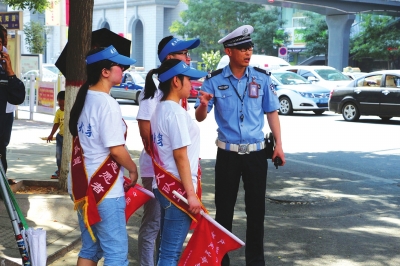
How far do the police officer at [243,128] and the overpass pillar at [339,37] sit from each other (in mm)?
40116

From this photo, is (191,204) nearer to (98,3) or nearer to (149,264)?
(149,264)

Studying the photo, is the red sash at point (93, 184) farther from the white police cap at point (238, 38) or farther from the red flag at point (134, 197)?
the white police cap at point (238, 38)

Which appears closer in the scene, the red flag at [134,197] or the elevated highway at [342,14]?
the red flag at [134,197]

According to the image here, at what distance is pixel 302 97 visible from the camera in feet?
73.8

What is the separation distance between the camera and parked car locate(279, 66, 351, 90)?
2527 centimetres

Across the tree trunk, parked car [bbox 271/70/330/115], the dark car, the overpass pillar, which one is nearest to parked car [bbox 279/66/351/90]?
parked car [bbox 271/70/330/115]

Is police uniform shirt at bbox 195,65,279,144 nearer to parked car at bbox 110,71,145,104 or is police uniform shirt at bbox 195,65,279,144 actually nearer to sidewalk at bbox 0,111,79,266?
sidewalk at bbox 0,111,79,266

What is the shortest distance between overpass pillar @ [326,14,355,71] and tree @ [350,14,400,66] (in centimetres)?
216

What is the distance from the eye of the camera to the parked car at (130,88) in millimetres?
28688

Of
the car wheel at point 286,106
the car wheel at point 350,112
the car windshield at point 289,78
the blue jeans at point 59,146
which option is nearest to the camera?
the blue jeans at point 59,146

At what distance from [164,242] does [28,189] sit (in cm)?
460

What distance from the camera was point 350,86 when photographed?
19922 mm

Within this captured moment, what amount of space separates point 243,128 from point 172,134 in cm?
126

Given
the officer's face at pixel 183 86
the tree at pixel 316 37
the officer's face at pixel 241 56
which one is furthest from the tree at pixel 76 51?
the tree at pixel 316 37
